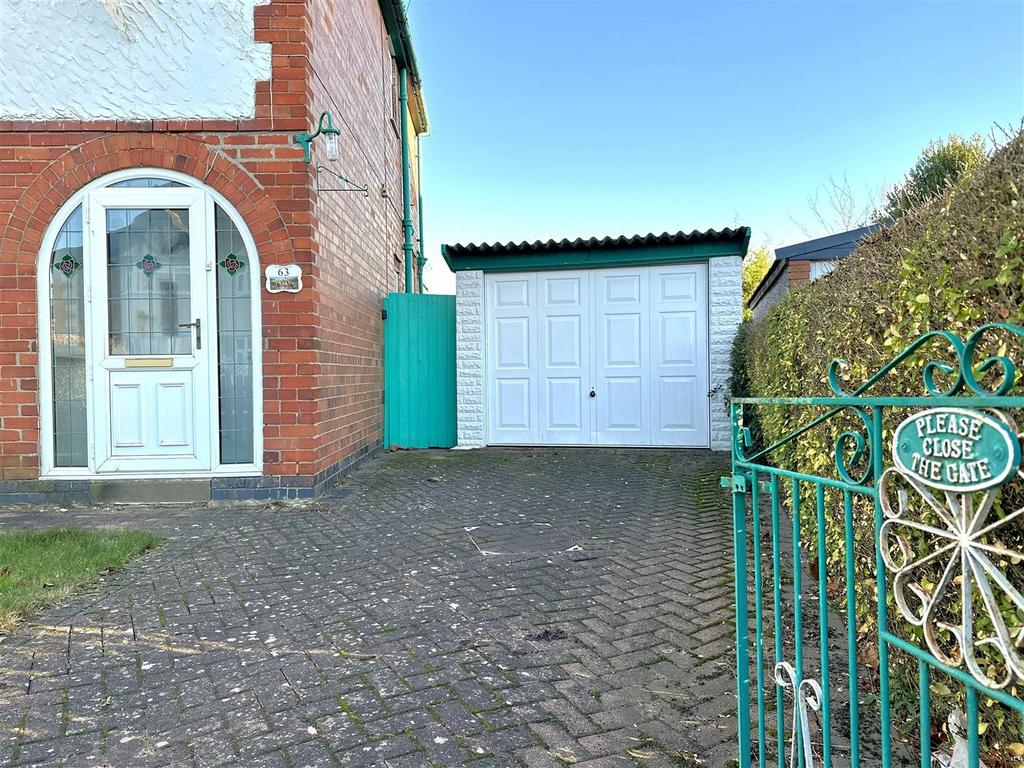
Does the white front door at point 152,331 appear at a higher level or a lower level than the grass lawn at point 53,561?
higher

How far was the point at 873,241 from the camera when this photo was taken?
9.02ft

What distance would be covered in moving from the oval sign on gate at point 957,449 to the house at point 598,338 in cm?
713

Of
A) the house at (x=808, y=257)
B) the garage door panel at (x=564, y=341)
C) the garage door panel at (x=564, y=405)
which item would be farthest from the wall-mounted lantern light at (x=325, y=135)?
the house at (x=808, y=257)

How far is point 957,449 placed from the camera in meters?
1.02

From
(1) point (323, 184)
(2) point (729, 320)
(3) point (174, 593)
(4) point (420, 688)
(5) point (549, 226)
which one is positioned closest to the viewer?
(4) point (420, 688)

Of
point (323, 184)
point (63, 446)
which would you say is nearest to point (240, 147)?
point (323, 184)

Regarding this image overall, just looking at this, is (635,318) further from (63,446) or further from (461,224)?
(461,224)

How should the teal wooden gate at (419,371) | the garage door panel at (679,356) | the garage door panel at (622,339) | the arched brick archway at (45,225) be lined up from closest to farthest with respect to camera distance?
the arched brick archway at (45,225) < the garage door panel at (679,356) < the garage door panel at (622,339) < the teal wooden gate at (419,371)

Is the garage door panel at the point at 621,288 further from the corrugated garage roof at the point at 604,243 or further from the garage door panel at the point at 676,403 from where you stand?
the garage door panel at the point at 676,403

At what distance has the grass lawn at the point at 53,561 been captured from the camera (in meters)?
3.08

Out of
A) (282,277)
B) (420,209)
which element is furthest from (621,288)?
(420,209)

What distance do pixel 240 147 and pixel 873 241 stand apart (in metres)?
5.02

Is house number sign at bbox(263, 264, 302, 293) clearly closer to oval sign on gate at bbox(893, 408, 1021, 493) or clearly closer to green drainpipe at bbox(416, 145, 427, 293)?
oval sign on gate at bbox(893, 408, 1021, 493)

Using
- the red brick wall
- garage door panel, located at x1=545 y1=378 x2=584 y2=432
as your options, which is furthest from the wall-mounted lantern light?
garage door panel, located at x1=545 y1=378 x2=584 y2=432
